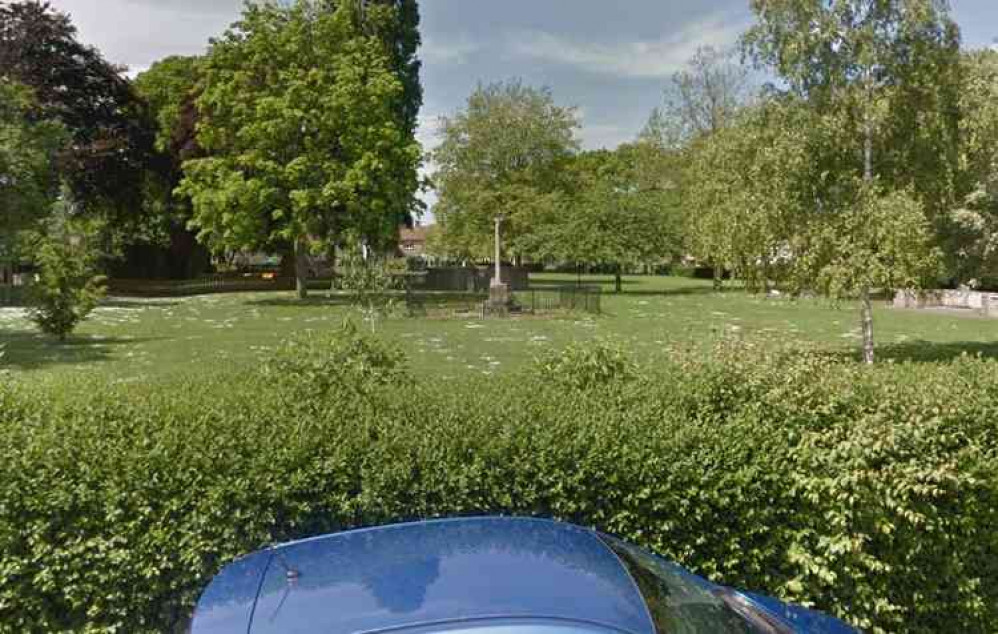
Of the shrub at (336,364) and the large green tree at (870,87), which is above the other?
the large green tree at (870,87)

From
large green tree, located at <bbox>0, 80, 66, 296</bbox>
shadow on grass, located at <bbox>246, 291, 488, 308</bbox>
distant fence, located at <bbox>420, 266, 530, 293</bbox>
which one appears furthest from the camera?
distant fence, located at <bbox>420, 266, 530, 293</bbox>

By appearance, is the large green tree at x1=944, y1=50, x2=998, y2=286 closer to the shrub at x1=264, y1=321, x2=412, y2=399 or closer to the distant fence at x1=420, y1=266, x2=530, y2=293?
the shrub at x1=264, y1=321, x2=412, y2=399

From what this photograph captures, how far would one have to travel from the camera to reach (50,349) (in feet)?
51.3

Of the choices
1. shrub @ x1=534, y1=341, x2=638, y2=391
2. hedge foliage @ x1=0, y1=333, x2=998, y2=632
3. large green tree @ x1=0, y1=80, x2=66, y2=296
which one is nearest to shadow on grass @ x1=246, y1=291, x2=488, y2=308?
large green tree @ x1=0, y1=80, x2=66, y2=296

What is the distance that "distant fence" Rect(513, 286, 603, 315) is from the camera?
26359mm

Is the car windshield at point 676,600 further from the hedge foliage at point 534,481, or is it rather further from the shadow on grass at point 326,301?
the shadow on grass at point 326,301

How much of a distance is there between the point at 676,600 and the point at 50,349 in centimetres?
1736

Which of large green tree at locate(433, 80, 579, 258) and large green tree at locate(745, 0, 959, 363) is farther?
large green tree at locate(433, 80, 579, 258)

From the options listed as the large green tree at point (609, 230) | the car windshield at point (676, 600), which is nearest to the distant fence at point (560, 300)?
the large green tree at point (609, 230)

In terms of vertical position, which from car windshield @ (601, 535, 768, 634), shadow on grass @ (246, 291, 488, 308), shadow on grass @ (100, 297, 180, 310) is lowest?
shadow on grass @ (100, 297, 180, 310)

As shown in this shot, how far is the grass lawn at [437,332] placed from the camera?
14.0 meters

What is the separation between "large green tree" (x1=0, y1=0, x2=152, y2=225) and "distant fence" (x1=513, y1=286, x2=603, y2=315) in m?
21.2

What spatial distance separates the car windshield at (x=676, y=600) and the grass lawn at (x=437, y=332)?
20.6 feet

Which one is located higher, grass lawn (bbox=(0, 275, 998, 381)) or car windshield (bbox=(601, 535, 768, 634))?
car windshield (bbox=(601, 535, 768, 634))
